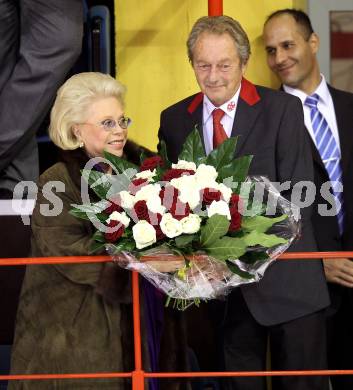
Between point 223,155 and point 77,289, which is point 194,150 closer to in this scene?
point 223,155

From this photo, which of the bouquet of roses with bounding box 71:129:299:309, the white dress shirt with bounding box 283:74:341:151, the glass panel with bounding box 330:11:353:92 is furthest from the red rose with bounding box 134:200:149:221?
the glass panel with bounding box 330:11:353:92

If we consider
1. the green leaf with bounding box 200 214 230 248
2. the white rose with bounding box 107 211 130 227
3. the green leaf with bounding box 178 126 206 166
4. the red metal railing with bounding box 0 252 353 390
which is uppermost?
the green leaf with bounding box 178 126 206 166

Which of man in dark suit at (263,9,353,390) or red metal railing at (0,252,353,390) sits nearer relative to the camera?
red metal railing at (0,252,353,390)

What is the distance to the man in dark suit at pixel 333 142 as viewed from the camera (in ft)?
15.5

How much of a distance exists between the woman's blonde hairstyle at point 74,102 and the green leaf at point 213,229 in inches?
28.4

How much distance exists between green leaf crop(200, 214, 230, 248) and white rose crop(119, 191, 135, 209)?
0.25 m

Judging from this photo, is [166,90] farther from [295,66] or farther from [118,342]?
[118,342]

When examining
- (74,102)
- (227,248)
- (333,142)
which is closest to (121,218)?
(227,248)

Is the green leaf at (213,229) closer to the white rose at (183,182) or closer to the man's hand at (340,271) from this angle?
the white rose at (183,182)

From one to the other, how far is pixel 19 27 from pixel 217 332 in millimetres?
1786

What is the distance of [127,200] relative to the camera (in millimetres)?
3594

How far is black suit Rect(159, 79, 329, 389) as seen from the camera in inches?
161

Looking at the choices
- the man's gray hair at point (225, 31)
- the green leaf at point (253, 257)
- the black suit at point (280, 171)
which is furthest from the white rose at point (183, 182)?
the man's gray hair at point (225, 31)

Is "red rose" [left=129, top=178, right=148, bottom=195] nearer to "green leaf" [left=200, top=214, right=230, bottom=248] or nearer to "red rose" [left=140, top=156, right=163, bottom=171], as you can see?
"red rose" [left=140, top=156, right=163, bottom=171]
